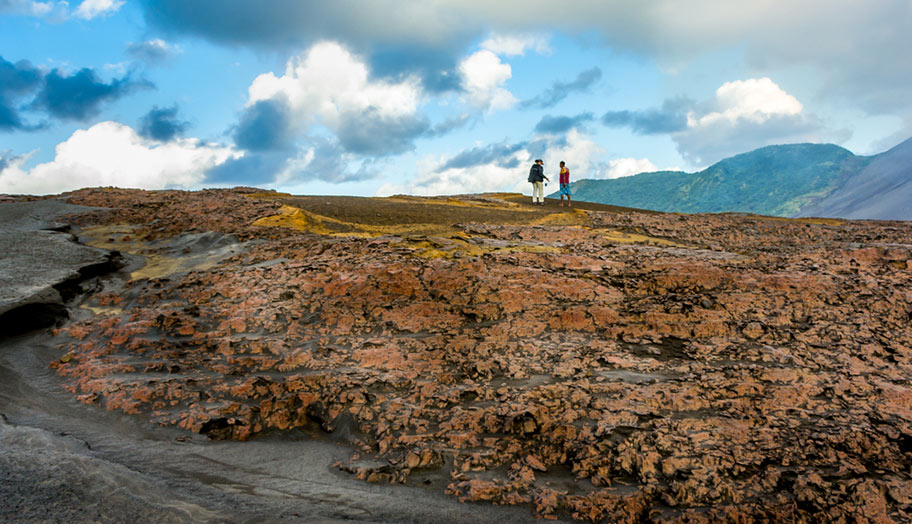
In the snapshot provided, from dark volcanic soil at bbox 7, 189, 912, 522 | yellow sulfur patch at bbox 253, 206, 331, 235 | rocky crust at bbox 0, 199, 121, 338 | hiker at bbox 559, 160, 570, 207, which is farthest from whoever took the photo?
hiker at bbox 559, 160, 570, 207

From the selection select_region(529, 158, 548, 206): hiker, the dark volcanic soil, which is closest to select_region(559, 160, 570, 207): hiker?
select_region(529, 158, 548, 206): hiker

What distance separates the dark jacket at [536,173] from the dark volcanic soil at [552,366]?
8.67 meters

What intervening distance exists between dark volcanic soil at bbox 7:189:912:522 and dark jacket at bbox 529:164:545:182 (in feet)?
28.4

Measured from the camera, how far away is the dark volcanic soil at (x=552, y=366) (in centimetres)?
271

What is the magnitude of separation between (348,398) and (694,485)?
7.64 ft

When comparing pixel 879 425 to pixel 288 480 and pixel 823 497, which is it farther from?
pixel 288 480

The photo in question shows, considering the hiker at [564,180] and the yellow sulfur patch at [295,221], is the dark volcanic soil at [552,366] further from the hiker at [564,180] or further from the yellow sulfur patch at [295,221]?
the hiker at [564,180]

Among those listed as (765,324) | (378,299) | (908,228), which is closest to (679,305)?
(765,324)

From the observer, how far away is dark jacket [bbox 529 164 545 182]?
1586 centimetres

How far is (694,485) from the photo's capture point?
8.49 ft

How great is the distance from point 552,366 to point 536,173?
12617 mm

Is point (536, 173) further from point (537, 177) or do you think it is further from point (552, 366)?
point (552, 366)

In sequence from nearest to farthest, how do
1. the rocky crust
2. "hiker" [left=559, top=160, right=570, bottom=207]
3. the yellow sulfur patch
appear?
the rocky crust
the yellow sulfur patch
"hiker" [left=559, top=160, right=570, bottom=207]

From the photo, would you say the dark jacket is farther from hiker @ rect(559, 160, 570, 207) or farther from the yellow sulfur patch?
the yellow sulfur patch
